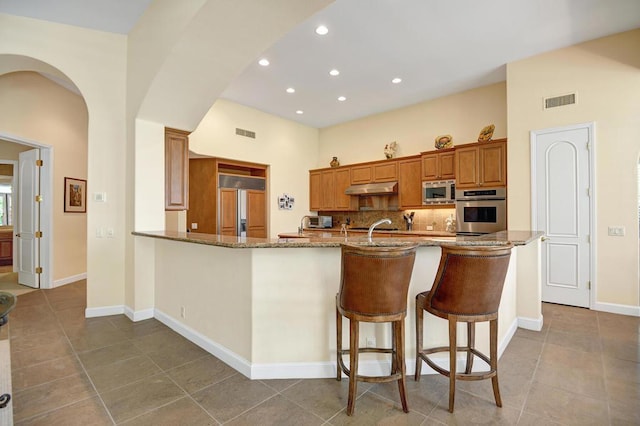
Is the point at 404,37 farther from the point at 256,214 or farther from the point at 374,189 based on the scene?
the point at 256,214

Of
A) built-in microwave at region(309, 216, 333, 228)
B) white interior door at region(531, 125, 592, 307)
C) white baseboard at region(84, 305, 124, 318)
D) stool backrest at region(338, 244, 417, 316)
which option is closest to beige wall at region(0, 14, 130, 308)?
white baseboard at region(84, 305, 124, 318)

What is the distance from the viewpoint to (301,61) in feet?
14.1

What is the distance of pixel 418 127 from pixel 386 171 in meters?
1.06

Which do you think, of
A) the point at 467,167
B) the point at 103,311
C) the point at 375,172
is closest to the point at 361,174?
the point at 375,172

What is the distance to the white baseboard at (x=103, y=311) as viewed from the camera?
3.60m

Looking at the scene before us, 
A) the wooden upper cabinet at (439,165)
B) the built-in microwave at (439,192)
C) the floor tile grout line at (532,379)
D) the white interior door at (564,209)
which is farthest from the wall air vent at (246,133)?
the floor tile grout line at (532,379)

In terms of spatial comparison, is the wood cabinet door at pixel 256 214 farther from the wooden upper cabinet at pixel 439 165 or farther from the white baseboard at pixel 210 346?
the wooden upper cabinet at pixel 439 165

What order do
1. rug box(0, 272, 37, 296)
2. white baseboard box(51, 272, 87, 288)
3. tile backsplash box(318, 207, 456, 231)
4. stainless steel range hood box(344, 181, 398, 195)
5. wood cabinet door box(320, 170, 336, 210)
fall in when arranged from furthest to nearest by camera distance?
wood cabinet door box(320, 170, 336, 210), stainless steel range hood box(344, 181, 398, 195), tile backsplash box(318, 207, 456, 231), white baseboard box(51, 272, 87, 288), rug box(0, 272, 37, 296)

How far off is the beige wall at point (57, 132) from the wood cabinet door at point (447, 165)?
6509 millimetres

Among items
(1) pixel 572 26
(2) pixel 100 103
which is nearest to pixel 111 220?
(2) pixel 100 103

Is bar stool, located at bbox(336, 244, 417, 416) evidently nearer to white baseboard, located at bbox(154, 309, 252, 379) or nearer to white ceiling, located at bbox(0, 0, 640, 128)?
white baseboard, located at bbox(154, 309, 252, 379)

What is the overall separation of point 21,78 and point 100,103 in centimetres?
211

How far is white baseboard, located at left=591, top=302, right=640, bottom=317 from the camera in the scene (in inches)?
143

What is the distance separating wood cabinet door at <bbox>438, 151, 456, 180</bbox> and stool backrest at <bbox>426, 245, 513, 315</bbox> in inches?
A: 143
